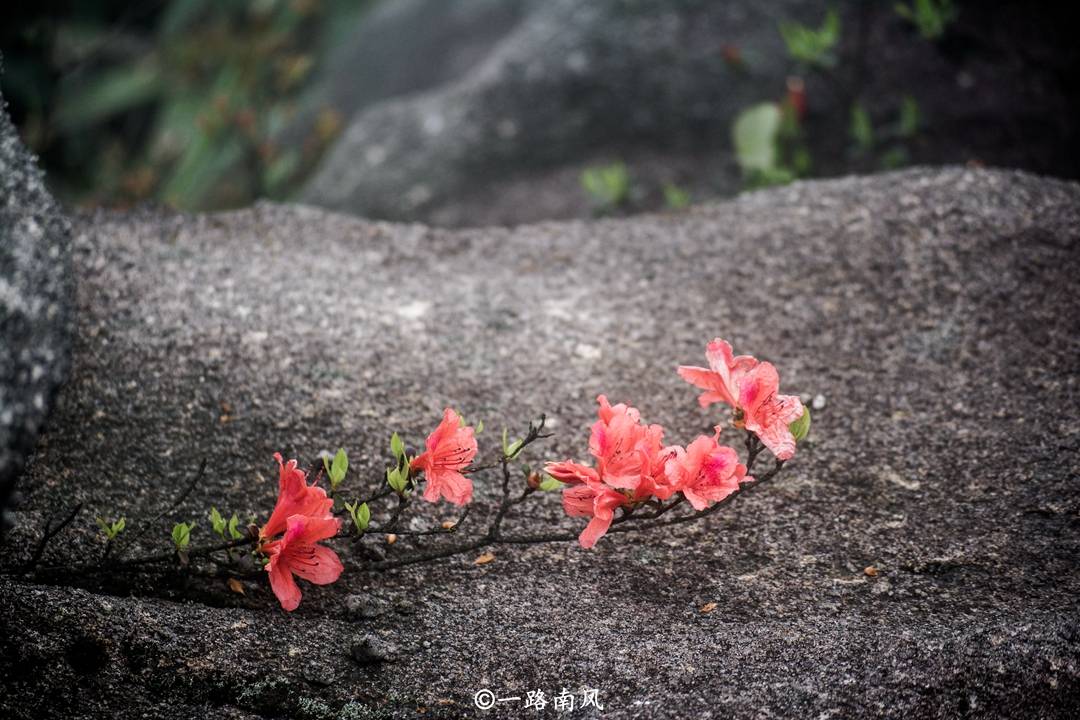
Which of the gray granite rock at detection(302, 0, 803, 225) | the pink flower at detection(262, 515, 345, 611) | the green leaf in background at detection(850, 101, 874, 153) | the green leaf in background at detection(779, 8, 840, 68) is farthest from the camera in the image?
the gray granite rock at detection(302, 0, 803, 225)

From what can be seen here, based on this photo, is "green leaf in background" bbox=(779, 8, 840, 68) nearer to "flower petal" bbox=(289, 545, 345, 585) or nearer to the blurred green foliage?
the blurred green foliage

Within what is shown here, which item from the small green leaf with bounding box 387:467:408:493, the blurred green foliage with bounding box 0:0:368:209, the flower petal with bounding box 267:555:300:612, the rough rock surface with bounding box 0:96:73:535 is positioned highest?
the rough rock surface with bounding box 0:96:73:535

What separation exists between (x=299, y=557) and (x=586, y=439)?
0.71 metres

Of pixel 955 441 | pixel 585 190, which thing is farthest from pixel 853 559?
pixel 585 190

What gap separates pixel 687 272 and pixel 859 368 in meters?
0.54

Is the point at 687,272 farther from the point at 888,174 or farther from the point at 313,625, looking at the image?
the point at 313,625

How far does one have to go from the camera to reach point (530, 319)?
2279 millimetres

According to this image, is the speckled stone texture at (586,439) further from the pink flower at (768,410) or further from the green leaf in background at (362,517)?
the pink flower at (768,410)

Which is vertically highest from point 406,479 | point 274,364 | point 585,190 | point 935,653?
point 406,479

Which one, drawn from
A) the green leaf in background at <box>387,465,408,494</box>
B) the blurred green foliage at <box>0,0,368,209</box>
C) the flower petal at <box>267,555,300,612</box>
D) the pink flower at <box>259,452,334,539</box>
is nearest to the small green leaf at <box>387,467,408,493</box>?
the green leaf in background at <box>387,465,408,494</box>

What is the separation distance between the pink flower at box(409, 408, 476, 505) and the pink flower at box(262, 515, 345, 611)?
0.55 feet

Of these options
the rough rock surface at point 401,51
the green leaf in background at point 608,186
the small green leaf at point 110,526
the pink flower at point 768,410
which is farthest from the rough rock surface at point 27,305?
the rough rock surface at point 401,51

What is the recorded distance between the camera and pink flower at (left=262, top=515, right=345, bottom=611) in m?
Result: 1.39

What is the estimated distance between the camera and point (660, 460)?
1.41 m
